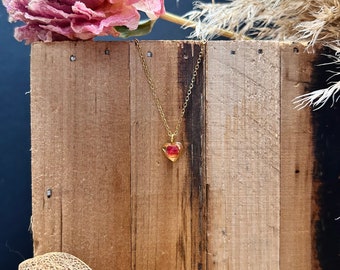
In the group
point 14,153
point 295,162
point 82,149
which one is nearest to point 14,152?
point 14,153

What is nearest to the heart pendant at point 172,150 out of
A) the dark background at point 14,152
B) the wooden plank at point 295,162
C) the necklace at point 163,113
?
the necklace at point 163,113

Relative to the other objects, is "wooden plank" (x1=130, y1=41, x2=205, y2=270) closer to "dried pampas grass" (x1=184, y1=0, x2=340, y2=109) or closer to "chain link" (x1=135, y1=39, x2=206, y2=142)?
"chain link" (x1=135, y1=39, x2=206, y2=142)

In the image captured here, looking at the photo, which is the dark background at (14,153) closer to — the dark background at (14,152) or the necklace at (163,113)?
the dark background at (14,152)

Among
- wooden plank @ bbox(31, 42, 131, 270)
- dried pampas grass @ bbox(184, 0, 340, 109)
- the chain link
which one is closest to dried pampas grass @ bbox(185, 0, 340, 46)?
dried pampas grass @ bbox(184, 0, 340, 109)

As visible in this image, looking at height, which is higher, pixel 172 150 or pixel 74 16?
pixel 74 16

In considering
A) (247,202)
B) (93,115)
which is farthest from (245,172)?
(93,115)

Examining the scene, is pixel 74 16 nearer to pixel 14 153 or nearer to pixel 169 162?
pixel 169 162
